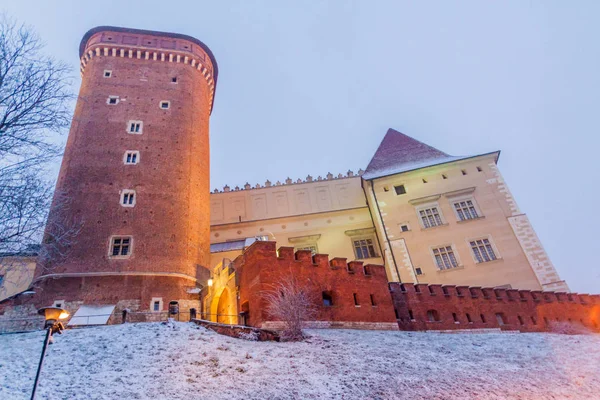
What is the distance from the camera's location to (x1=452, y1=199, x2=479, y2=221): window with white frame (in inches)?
1128

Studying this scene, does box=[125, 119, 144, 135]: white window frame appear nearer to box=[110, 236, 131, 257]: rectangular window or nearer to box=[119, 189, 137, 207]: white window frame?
box=[119, 189, 137, 207]: white window frame

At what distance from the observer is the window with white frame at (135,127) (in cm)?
2714

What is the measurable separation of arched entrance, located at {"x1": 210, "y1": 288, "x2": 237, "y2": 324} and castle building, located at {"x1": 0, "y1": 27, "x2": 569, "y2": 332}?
4.9 inches

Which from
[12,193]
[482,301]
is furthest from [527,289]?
[12,193]

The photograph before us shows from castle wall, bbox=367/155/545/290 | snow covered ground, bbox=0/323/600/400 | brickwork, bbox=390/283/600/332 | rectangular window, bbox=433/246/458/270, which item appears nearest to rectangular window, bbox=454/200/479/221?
castle wall, bbox=367/155/545/290

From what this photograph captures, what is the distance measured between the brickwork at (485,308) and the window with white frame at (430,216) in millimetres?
7093

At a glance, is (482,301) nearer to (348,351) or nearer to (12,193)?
(348,351)

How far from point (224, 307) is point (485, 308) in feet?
45.1

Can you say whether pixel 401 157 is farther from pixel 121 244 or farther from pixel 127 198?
pixel 121 244

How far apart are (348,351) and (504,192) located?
21068mm

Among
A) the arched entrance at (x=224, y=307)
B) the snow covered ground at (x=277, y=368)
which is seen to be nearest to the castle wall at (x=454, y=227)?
the snow covered ground at (x=277, y=368)

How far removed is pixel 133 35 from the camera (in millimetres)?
31328

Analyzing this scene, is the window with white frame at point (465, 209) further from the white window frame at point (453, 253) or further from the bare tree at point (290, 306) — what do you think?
the bare tree at point (290, 306)

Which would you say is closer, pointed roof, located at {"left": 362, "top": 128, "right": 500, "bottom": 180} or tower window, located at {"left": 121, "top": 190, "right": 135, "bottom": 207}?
tower window, located at {"left": 121, "top": 190, "right": 135, "bottom": 207}
